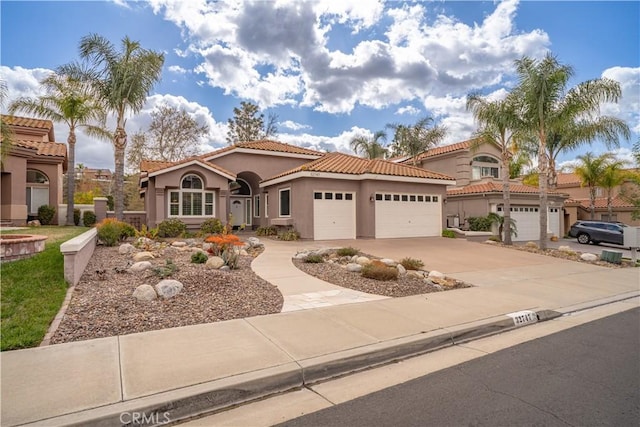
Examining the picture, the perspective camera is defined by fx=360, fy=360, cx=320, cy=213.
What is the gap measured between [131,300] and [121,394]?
3.43m

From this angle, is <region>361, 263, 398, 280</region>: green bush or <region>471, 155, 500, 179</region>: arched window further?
<region>471, 155, 500, 179</region>: arched window

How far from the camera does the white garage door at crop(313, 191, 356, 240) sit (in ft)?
59.8

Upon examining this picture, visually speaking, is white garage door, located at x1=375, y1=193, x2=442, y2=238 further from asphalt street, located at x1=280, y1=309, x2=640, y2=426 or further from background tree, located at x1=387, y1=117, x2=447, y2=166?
asphalt street, located at x1=280, y1=309, x2=640, y2=426

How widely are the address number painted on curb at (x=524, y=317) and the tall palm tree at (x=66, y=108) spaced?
20382 mm

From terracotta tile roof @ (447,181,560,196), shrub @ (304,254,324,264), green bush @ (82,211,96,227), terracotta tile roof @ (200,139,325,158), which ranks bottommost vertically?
shrub @ (304,254,324,264)

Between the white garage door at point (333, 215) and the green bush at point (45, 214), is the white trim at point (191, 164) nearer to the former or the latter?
the white garage door at point (333, 215)

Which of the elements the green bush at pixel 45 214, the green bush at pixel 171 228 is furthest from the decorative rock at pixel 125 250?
the green bush at pixel 45 214

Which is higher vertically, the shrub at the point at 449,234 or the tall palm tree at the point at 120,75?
the tall palm tree at the point at 120,75

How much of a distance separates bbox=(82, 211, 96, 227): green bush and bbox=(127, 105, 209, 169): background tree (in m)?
14.5

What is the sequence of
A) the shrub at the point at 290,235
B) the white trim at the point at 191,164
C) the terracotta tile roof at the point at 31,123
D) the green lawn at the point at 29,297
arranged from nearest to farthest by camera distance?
the green lawn at the point at 29,297 < the shrub at the point at 290,235 < the white trim at the point at 191,164 < the terracotta tile roof at the point at 31,123

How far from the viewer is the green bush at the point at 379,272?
31.1ft

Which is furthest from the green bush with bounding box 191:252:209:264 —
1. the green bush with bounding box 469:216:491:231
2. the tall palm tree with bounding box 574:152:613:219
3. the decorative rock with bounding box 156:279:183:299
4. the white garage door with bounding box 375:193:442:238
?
the tall palm tree with bounding box 574:152:613:219

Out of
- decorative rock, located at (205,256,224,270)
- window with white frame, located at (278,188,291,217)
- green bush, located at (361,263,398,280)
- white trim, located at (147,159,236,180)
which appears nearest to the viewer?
green bush, located at (361,263,398,280)

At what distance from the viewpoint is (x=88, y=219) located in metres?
21.1
